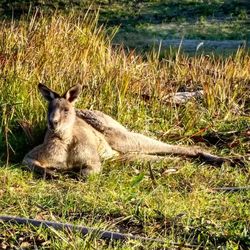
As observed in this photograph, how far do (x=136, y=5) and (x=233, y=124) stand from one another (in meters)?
19.0

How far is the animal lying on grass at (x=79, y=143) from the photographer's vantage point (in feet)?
20.5

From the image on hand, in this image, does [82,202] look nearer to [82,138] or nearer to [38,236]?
[38,236]

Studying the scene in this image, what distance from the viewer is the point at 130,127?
25.3ft

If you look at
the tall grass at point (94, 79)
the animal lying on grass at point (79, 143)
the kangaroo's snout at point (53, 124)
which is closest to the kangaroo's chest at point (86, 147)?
the animal lying on grass at point (79, 143)

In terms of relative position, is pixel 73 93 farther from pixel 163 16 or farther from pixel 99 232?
pixel 163 16

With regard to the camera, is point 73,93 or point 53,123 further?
point 73,93

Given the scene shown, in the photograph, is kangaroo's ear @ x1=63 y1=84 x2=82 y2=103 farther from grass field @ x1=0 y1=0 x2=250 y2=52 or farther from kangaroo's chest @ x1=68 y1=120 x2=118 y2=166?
grass field @ x1=0 y1=0 x2=250 y2=52

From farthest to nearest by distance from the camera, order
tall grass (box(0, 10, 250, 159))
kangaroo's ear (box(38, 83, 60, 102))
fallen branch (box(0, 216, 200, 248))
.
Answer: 1. tall grass (box(0, 10, 250, 159))
2. kangaroo's ear (box(38, 83, 60, 102))
3. fallen branch (box(0, 216, 200, 248))

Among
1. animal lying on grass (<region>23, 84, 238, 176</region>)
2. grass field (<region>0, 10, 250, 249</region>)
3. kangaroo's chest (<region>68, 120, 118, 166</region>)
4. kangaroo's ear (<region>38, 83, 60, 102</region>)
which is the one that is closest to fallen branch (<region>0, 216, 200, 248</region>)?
grass field (<region>0, 10, 250, 249</region>)

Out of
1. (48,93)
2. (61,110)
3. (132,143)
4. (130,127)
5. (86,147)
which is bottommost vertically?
(130,127)

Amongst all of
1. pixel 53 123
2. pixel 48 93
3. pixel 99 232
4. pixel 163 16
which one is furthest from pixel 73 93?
pixel 163 16

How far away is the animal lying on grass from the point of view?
624 cm

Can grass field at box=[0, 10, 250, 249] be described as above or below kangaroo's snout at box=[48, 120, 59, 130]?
below

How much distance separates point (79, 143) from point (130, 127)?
1493 mm
